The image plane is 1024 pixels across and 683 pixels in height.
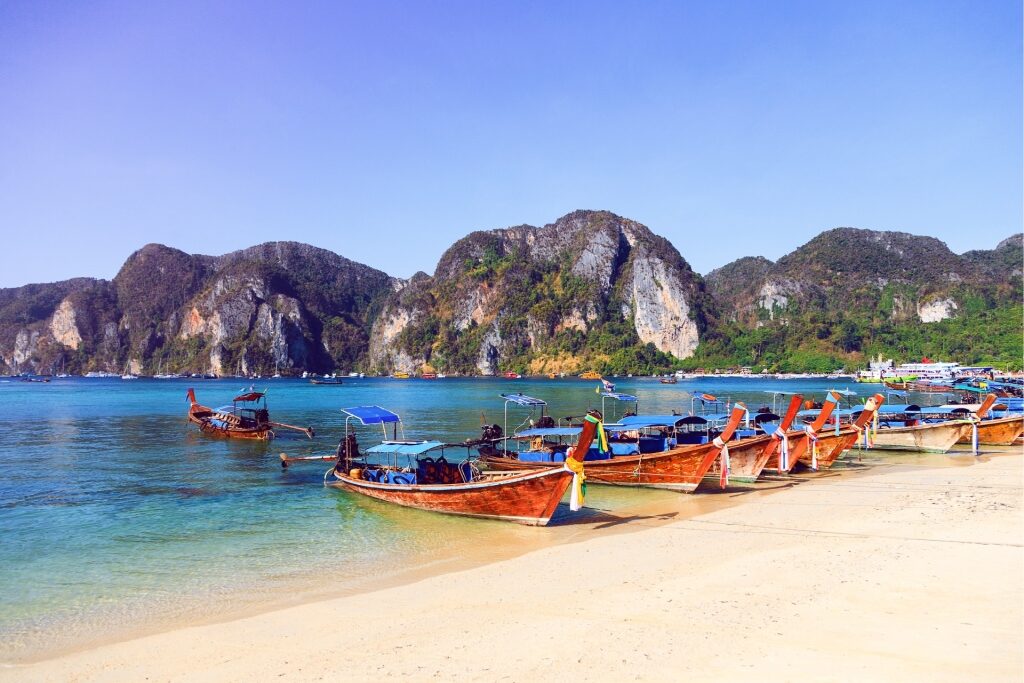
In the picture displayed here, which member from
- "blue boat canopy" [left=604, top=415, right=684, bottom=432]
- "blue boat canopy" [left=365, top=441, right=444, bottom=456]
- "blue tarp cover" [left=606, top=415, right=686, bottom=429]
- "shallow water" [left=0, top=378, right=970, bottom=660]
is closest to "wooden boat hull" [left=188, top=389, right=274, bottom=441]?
"shallow water" [left=0, top=378, right=970, bottom=660]

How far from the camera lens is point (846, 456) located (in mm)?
33000

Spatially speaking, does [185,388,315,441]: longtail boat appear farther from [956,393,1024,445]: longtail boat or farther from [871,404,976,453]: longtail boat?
[956,393,1024,445]: longtail boat

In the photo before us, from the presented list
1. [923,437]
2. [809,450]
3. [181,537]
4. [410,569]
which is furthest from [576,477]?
[923,437]

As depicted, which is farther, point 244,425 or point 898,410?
point 244,425

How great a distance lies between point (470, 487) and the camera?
62.8 feet

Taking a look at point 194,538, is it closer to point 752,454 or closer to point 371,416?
point 371,416

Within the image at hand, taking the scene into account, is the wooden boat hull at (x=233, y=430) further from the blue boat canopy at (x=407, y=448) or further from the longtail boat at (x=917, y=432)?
the longtail boat at (x=917, y=432)

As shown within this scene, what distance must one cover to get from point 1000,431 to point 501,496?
107 feet

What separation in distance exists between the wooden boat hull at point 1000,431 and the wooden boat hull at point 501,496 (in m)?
29.7

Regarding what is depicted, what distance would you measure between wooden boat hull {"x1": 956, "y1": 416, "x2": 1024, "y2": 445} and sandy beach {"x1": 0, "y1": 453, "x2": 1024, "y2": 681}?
2270 centimetres

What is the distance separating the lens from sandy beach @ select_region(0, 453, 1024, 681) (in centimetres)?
853

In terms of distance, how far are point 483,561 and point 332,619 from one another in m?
4.56

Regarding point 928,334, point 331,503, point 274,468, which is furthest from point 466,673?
point 928,334

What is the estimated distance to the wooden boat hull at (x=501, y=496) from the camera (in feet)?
58.9
